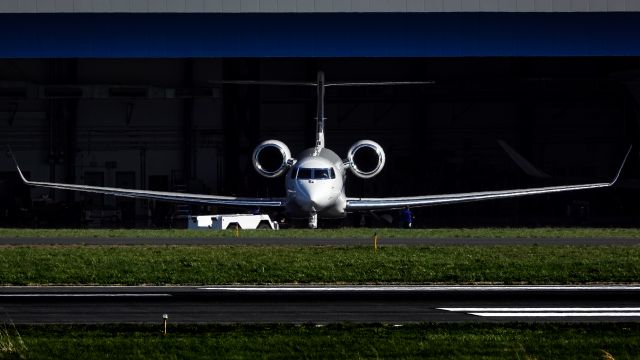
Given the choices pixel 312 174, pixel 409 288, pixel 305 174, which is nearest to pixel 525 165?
pixel 312 174

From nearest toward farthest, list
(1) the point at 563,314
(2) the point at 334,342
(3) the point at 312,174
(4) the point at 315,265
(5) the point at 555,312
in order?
(2) the point at 334,342, (1) the point at 563,314, (5) the point at 555,312, (4) the point at 315,265, (3) the point at 312,174

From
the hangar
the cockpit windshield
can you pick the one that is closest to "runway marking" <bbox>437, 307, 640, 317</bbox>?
the cockpit windshield

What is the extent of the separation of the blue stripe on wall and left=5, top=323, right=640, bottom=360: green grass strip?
3462 centimetres

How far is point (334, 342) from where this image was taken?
43.8 feet

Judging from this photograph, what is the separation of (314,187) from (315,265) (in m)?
18.0

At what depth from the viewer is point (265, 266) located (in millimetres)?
25531

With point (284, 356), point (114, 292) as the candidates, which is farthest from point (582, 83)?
point (284, 356)

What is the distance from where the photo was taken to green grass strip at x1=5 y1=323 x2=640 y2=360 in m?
12.6

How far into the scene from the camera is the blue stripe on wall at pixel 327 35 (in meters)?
48.5

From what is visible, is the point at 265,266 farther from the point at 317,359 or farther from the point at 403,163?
the point at 403,163

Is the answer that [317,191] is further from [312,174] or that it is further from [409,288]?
[409,288]

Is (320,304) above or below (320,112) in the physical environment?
below

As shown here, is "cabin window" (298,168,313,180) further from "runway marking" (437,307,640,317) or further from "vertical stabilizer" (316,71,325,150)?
"runway marking" (437,307,640,317)

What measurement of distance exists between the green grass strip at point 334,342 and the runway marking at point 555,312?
153 centimetres
